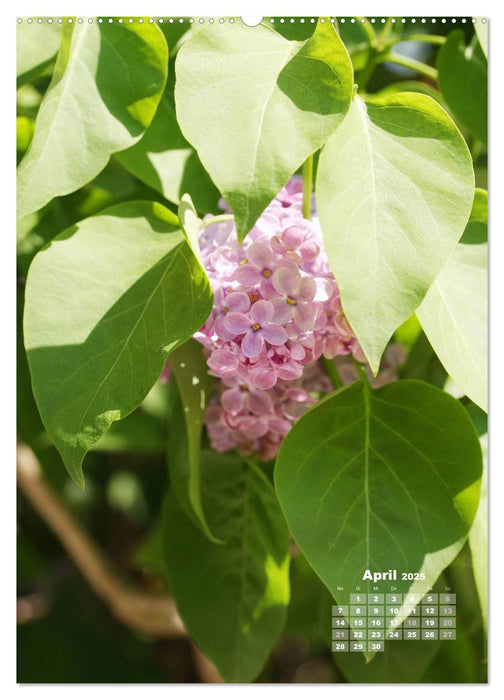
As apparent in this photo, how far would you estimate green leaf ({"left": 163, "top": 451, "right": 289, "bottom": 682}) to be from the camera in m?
0.69

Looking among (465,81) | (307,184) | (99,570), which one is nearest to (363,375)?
(307,184)

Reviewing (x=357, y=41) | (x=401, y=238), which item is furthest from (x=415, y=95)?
(x=357, y=41)

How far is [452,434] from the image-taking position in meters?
0.56

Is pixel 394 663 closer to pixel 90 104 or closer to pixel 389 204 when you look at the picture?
pixel 389 204

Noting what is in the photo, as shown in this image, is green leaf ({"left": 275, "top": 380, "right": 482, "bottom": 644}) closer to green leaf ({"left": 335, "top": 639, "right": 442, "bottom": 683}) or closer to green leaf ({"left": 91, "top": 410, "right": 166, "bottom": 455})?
green leaf ({"left": 335, "top": 639, "right": 442, "bottom": 683})

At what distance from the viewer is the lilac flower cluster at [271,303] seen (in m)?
0.50

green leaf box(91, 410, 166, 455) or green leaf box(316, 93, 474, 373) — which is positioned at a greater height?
green leaf box(316, 93, 474, 373)

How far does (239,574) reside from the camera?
2.27 ft

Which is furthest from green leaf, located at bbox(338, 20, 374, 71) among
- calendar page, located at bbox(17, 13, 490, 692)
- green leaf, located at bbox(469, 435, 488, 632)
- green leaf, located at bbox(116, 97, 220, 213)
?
green leaf, located at bbox(469, 435, 488, 632)

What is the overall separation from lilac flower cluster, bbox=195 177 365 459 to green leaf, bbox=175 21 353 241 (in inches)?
3.1

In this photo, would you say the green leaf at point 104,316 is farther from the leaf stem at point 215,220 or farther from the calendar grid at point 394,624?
the calendar grid at point 394,624

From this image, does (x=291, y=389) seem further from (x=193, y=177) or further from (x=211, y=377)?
(x=193, y=177)

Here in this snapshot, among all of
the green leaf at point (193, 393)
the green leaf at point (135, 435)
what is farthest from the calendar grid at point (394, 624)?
the green leaf at point (135, 435)

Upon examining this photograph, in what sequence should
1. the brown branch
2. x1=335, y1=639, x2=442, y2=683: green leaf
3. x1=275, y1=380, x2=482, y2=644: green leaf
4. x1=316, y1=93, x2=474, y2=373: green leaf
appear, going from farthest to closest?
the brown branch, x1=335, y1=639, x2=442, y2=683: green leaf, x1=275, y1=380, x2=482, y2=644: green leaf, x1=316, y1=93, x2=474, y2=373: green leaf
